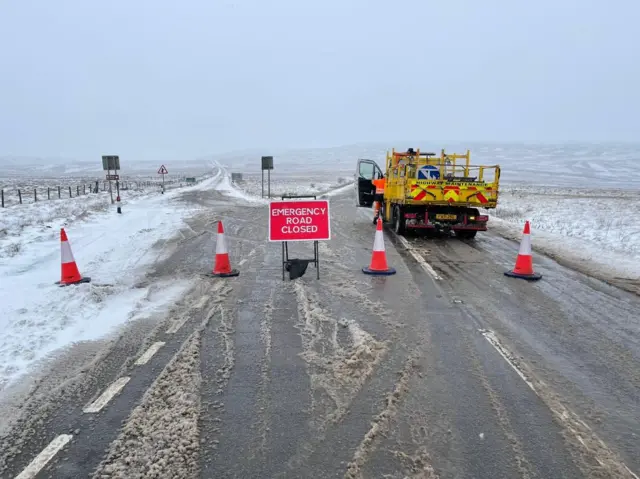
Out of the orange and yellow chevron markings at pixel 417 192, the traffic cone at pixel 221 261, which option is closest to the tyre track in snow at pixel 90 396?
the traffic cone at pixel 221 261

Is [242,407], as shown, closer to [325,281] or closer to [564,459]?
[564,459]

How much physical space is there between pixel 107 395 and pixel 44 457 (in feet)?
2.69

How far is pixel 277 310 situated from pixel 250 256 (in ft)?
12.9

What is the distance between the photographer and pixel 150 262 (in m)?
9.31

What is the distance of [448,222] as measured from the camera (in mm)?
12188

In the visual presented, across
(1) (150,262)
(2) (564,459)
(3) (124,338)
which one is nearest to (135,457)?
(3) (124,338)

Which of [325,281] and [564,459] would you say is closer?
[564,459]

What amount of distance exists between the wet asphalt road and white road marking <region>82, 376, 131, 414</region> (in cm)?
5

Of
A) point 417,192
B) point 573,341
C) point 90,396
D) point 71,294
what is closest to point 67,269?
point 71,294

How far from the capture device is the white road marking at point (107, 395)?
3624 mm

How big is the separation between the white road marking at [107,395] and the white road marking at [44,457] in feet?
1.16

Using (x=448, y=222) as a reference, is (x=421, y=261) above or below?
below

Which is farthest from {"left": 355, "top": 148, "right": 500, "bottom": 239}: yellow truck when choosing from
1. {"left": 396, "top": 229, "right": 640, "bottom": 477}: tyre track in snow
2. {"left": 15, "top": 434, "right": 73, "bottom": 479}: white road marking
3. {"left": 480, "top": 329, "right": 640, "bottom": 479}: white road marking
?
{"left": 15, "top": 434, "right": 73, "bottom": 479}: white road marking

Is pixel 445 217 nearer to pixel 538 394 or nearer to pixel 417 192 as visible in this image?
pixel 417 192
